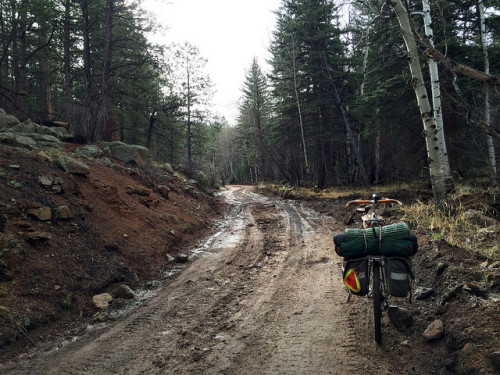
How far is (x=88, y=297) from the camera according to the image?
4.59m

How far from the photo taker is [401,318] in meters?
3.35

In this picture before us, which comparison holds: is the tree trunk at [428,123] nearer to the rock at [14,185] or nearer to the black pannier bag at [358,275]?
the black pannier bag at [358,275]

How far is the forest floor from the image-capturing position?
115 inches

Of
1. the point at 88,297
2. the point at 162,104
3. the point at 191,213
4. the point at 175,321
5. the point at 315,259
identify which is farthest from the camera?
the point at 162,104

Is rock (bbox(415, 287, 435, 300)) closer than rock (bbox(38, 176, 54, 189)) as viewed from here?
Yes

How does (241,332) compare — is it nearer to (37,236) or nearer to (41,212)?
(37,236)

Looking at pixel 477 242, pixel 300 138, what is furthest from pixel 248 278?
pixel 300 138

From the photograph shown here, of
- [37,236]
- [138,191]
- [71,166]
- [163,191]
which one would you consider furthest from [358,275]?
[163,191]

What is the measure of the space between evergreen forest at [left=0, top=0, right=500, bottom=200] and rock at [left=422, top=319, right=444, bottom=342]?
2.80 m

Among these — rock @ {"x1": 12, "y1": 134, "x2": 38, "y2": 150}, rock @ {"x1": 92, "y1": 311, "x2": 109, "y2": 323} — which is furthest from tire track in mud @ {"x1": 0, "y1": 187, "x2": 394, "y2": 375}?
rock @ {"x1": 12, "y1": 134, "x2": 38, "y2": 150}

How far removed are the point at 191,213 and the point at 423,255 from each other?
8.26 m

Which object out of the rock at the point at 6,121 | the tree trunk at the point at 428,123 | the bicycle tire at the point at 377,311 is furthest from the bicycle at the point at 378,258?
the rock at the point at 6,121

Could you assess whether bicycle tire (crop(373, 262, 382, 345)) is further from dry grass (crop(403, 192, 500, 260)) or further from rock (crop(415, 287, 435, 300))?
dry grass (crop(403, 192, 500, 260))

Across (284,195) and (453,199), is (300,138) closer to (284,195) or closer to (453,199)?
(284,195)
